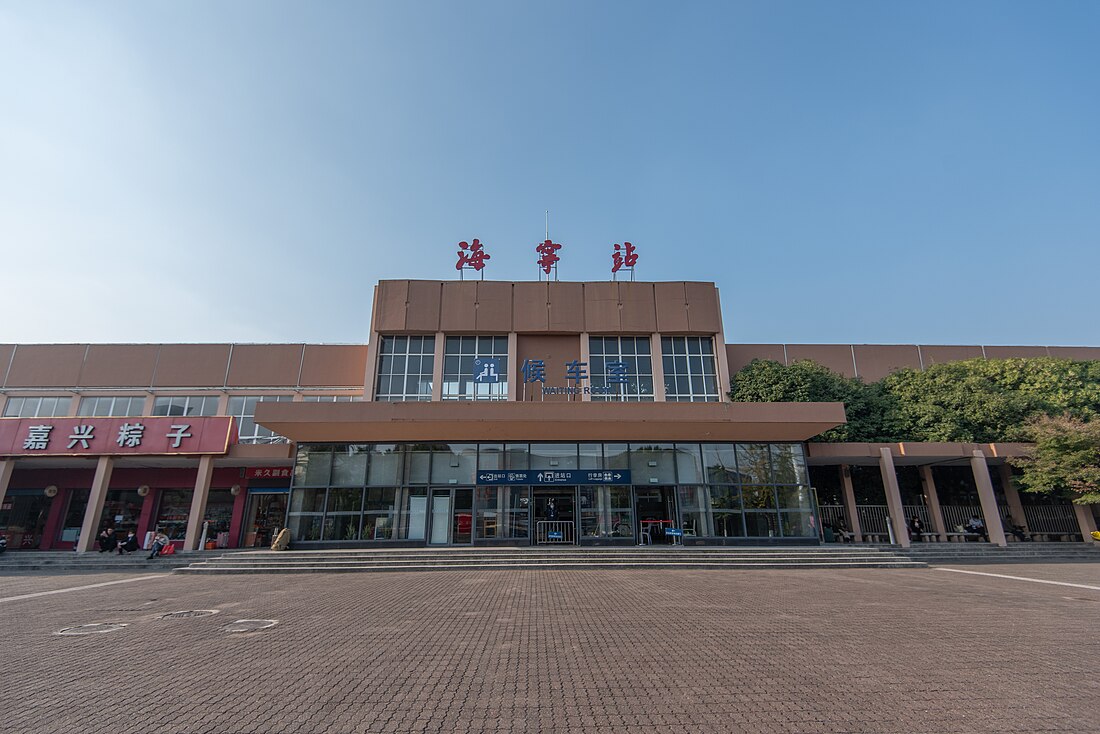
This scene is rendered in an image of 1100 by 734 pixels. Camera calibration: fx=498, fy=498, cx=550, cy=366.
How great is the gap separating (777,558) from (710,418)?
169 inches

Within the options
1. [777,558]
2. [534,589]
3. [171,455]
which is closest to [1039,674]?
[534,589]

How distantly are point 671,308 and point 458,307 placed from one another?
29.6 ft

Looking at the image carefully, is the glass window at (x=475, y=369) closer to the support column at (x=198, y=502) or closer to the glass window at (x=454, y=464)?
the glass window at (x=454, y=464)

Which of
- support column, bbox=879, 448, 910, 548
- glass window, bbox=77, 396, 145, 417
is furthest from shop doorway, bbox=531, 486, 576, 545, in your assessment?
glass window, bbox=77, 396, 145, 417

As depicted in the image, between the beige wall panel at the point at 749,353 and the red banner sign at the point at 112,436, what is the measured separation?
20123 mm

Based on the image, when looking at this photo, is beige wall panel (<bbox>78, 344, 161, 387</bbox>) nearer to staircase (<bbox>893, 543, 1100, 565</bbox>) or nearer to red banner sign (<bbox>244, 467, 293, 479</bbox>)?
red banner sign (<bbox>244, 467, 293, 479</bbox>)

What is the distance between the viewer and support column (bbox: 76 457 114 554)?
54.3ft

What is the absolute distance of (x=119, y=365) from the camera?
2134 cm

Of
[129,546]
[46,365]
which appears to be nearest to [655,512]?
[129,546]

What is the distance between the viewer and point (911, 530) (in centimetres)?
1972

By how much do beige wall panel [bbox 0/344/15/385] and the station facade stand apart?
0.26 metres

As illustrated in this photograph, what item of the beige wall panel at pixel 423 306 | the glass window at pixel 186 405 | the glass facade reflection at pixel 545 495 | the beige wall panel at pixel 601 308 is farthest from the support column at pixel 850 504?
the glass window at pixel 186 405

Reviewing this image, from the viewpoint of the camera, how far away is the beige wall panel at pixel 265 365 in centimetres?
2125

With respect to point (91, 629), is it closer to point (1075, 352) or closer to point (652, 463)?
point (652, 463)
